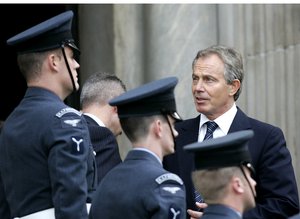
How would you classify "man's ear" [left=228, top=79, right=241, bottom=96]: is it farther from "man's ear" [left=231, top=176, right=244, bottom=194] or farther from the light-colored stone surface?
"man's ear" [left=231, top=176, right=244, bottom=194]

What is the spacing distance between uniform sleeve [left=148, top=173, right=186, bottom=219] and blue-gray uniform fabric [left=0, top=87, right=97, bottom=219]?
0.56 m

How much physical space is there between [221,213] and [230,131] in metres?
2.02

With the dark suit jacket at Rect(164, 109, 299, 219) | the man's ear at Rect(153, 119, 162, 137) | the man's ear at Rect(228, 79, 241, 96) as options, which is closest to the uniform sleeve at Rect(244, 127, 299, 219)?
the dark suit jacket at Rect(164, 109, 299, 219)

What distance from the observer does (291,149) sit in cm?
855

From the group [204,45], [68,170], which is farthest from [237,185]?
[204,45]

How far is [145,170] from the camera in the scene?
18.7 ft

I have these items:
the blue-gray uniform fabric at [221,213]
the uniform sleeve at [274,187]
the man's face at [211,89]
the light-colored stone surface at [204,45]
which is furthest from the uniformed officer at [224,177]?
the light-colored stone surface at [204,45]

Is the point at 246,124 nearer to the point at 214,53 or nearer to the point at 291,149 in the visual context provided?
the point at 214,53

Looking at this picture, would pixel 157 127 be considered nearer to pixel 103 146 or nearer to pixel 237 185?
pixel 237 185

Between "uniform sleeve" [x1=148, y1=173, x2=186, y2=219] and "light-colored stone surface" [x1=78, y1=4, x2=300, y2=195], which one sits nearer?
"uniform sleeve" [x1=148, y1=173, x2=186, y2=219]

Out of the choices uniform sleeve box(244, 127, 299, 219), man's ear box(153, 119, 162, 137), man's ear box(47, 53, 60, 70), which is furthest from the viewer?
uniform sleeve box(244, 127, 299, 219)

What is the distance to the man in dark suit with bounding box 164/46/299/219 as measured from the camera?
6.88 meters

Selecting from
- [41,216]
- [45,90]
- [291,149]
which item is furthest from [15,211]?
[291,149]

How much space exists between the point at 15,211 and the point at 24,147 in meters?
0.31
